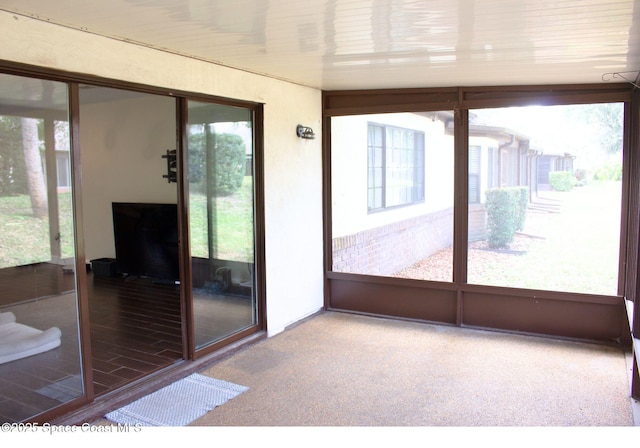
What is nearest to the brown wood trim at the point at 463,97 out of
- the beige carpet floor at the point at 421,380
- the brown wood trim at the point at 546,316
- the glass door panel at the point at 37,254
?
the brown wood trim at the point at 546,316

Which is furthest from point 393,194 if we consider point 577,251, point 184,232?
point 184,232

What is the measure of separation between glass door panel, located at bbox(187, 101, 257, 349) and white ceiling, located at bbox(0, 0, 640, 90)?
0.54 meters

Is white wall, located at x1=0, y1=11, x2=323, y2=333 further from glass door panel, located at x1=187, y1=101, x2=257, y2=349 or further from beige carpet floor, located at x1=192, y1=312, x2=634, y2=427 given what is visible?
beige carpet floor, located at x1=192, y1=312, x2=634, y2=427

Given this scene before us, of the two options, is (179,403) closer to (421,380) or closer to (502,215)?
(421,380)

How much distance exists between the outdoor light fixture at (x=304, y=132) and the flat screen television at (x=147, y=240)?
2471 millimetres

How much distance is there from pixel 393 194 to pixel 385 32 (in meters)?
2.61

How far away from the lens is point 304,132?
16.2ft

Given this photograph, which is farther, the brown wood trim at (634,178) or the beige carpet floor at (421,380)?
the brown wood trim at (634,178)

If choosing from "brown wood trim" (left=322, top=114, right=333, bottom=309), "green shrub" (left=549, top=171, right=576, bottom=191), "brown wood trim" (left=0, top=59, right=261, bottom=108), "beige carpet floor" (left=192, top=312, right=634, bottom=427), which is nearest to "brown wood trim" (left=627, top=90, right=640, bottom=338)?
"green shrub" (left=549, top=171, right=576, bottom=191)

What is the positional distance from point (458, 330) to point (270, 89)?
2891mm

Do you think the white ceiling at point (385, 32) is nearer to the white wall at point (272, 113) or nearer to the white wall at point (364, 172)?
the white wall at point (272, 113)

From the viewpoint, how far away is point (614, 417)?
3055 millimetres

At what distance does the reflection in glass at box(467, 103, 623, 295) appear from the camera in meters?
4.37

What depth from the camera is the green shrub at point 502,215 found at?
477cm
